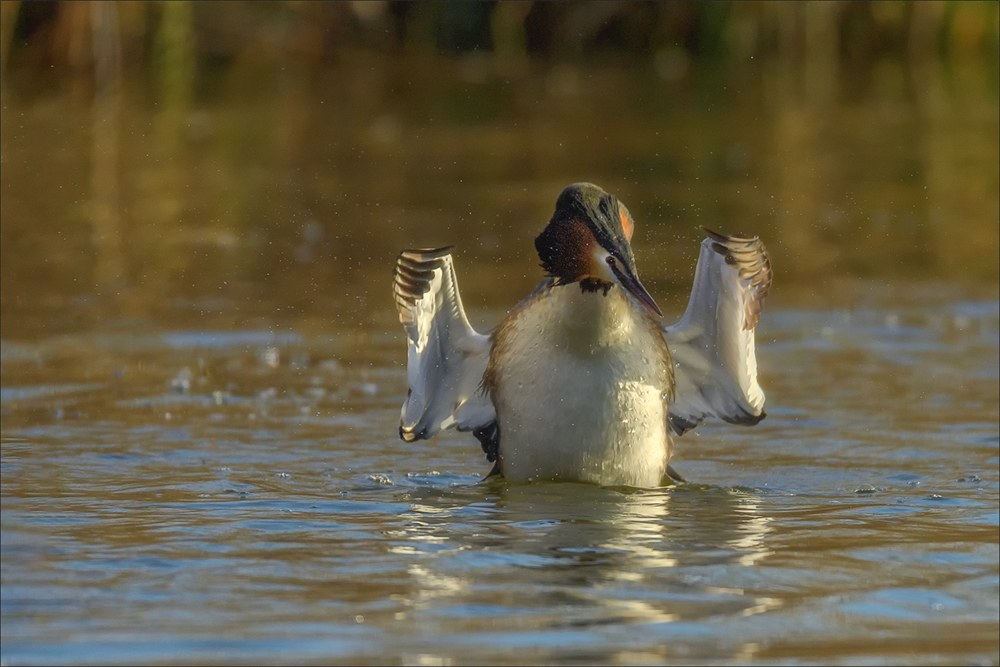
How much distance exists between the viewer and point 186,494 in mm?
6734

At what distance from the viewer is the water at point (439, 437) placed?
4840 mm

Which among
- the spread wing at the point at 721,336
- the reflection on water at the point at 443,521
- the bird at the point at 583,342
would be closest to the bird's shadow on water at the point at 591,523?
the reflection on water at the point at 443,521

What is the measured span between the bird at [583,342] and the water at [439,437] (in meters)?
0.18

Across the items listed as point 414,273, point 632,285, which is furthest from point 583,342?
point 414,273

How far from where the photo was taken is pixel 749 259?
6.93 m

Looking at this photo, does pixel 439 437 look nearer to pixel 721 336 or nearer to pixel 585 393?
pixel 721 336

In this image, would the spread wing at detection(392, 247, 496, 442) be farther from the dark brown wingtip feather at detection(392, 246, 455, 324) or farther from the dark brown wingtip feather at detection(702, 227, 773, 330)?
the dark brown wingtip feather at detection(702, 227, 773, 330)

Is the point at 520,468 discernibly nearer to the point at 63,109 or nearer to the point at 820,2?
the point at 63,109

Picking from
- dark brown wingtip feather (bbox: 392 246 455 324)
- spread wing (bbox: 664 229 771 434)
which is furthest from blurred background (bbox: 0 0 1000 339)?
dark brown wingtip feather (bbox: 392 246 455 324)

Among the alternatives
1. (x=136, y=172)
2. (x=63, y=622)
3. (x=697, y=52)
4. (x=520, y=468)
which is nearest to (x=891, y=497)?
(x=520, y=468)

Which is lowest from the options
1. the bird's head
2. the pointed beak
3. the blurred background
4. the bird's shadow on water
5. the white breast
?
the bird's shadow on water

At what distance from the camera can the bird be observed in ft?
22.2

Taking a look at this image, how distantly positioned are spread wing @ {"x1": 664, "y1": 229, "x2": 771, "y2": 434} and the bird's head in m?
0.41

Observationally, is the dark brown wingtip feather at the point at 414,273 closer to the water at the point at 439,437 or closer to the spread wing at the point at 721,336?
the water at the point at 439,437
